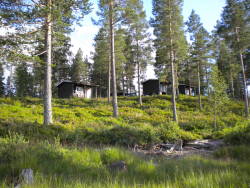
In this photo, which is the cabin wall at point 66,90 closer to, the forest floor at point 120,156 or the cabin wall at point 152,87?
the cabin wall at point 152,87

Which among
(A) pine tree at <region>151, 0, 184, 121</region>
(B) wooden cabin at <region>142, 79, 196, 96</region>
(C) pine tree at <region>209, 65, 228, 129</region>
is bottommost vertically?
(C) pine tree at <region>209, 65, 228, 129</region>

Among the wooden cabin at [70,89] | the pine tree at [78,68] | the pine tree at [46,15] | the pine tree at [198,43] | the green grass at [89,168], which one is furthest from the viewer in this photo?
the pine tree at [78,68]

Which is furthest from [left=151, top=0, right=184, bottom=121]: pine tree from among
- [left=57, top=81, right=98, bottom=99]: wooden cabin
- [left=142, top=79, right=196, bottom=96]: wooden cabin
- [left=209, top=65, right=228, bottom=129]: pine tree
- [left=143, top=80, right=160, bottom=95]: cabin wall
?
[left=57, top=81, right=98, bottom=99]: wooden cabin

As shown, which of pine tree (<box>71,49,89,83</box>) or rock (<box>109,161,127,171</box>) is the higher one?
pine tree (<box>71,49,89,83</box>)

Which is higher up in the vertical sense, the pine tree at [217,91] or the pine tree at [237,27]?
the pine tree at [237,27]

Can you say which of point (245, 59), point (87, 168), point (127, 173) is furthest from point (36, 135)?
point (245, 59)

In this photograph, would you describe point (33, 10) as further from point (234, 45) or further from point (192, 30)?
point (192, 30)

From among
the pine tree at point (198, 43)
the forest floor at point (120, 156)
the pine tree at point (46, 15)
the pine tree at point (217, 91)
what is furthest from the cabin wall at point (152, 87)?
the pine tree at point (46, 15)

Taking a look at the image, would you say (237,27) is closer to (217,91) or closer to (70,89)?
(217,91)

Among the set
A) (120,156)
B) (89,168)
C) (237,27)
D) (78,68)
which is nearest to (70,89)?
(78,68)

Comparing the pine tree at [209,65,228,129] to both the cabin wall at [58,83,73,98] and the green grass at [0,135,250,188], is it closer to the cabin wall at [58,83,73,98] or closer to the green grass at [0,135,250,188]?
the green grass at [0,135,250,188]

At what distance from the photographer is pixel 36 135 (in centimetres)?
771

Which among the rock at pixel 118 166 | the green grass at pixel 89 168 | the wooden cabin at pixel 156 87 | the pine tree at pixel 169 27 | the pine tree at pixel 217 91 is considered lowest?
the rock at pixel 118 166

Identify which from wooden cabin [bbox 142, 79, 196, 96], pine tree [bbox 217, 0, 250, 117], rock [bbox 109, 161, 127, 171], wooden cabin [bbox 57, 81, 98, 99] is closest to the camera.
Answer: rock [bbox 109, 161, 127, 171]
